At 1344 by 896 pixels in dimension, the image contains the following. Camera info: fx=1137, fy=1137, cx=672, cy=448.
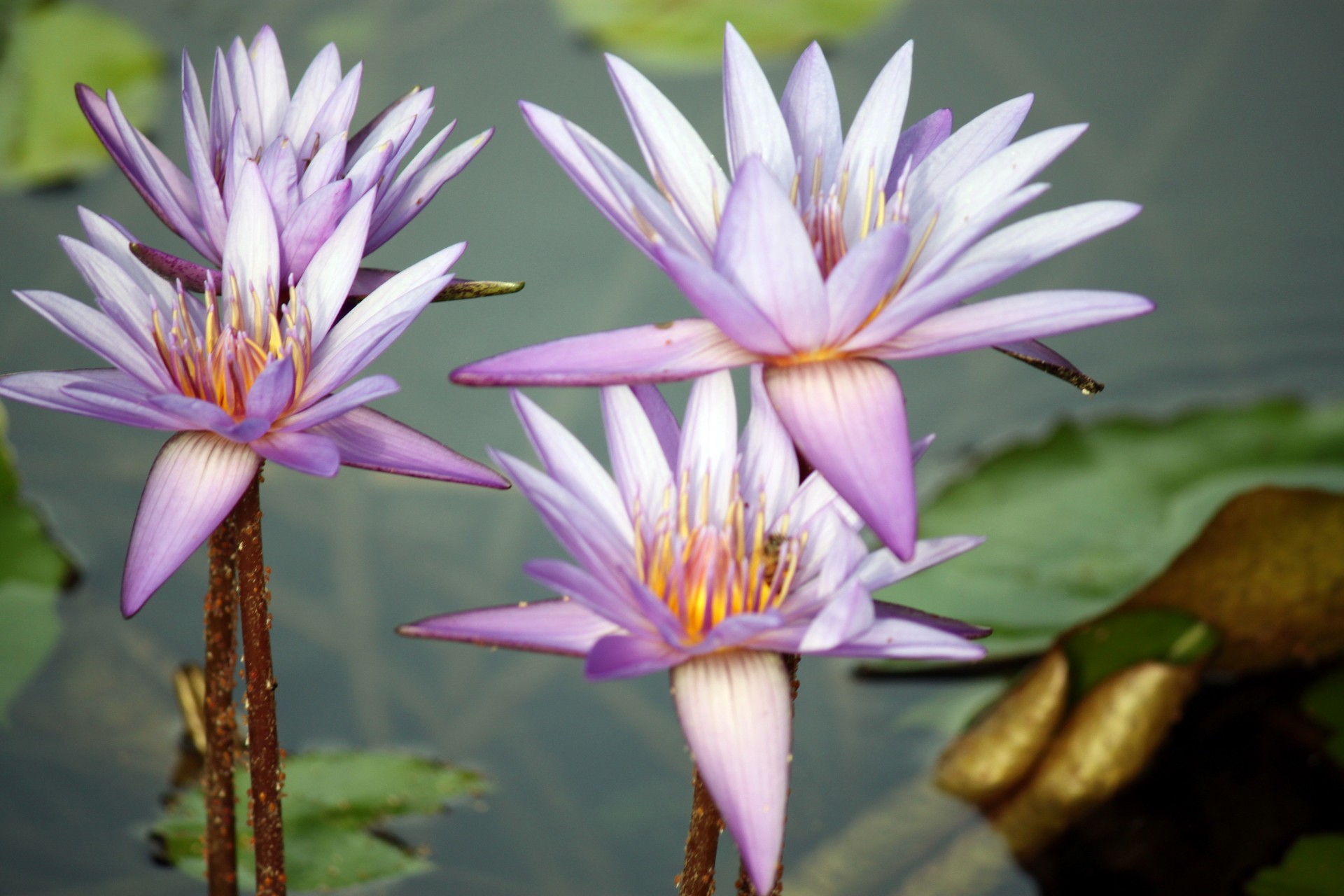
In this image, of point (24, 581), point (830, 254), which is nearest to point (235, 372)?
point (830, 254)

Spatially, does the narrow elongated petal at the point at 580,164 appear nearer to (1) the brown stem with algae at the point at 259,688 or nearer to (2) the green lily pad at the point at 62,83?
(1) the brown stem with algae at the point at 259,688

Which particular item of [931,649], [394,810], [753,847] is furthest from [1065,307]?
[394,810]

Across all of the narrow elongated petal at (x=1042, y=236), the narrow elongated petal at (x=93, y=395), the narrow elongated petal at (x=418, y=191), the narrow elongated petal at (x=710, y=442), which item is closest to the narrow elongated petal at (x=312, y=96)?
the narrow elongated petal at (x=418, y=191)

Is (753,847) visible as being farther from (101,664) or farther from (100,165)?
(100,165)

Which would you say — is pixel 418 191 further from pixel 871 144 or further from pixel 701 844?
pixel 701 844

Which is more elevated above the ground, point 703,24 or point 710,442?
point 703,24

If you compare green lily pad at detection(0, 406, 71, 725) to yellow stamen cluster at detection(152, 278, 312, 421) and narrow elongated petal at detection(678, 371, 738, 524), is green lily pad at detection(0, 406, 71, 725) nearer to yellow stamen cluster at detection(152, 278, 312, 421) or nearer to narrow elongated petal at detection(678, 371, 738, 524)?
yellow stamen cluster at detection(152, 278, 312, 421)

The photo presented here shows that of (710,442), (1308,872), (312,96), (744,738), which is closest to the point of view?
(744,738)
